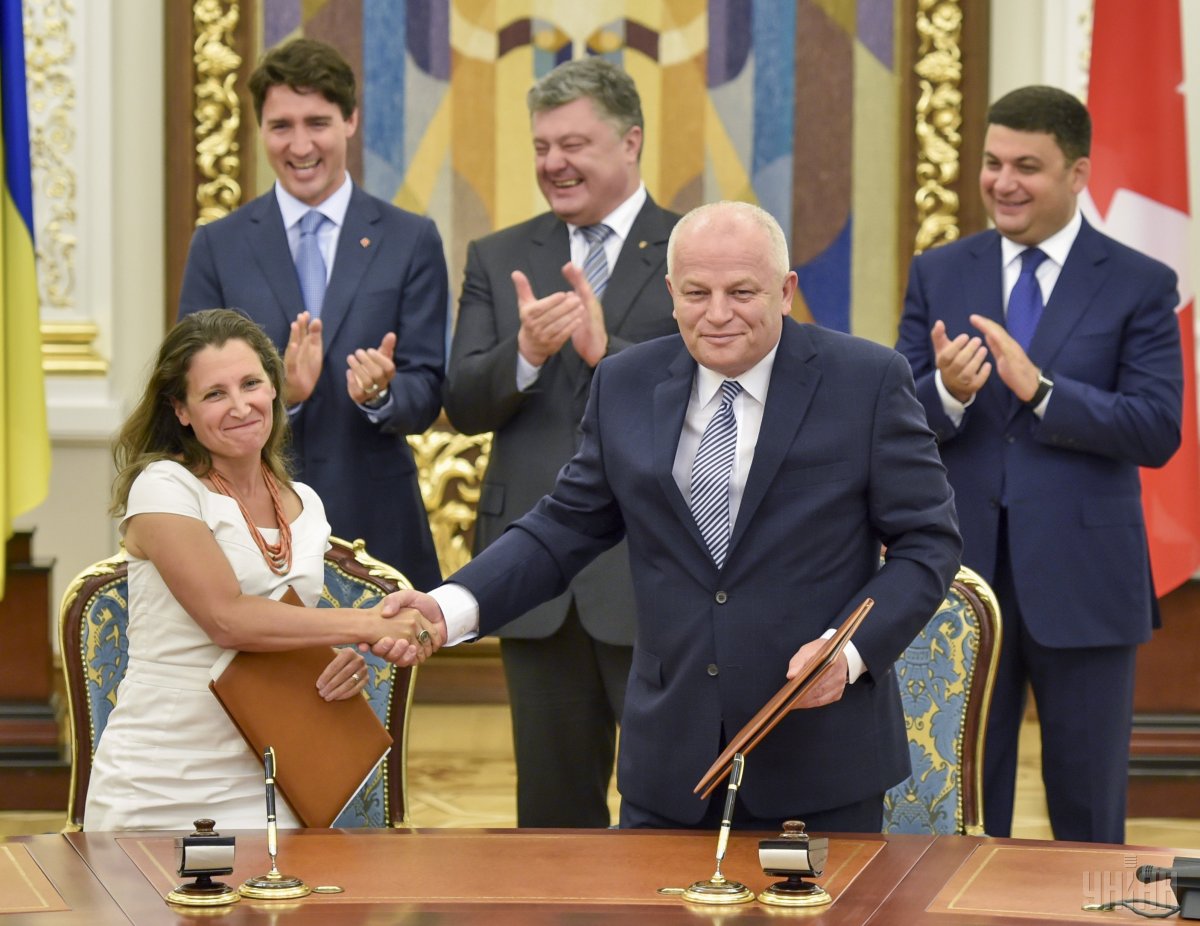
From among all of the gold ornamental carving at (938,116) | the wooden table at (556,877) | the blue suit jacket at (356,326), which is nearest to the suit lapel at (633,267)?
the blue suit jacket at (356,326)

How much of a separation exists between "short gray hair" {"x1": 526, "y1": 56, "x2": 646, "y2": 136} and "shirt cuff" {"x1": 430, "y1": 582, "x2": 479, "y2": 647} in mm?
1286

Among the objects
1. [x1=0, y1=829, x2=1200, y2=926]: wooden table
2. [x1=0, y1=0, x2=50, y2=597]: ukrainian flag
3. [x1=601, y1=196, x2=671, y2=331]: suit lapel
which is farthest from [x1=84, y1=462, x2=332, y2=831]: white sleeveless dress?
[x1=0, y1=0, x2=50, y2=597]: ukrainian flag

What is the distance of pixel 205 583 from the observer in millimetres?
2932

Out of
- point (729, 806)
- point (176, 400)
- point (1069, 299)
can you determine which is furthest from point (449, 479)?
point (729, 806)

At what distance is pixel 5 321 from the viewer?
504cm

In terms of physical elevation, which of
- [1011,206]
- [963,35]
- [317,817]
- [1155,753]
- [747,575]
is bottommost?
[1155,753]

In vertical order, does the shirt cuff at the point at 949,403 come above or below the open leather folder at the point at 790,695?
above

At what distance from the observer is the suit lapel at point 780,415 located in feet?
8.77

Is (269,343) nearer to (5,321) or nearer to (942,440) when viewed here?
(942,440)

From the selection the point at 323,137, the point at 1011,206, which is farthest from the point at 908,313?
the point at 323,137

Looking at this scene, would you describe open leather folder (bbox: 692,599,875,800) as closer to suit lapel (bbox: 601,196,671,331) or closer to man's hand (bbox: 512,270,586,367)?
man's hand (bbox: 512,270,586,367)

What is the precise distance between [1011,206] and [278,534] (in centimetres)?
172

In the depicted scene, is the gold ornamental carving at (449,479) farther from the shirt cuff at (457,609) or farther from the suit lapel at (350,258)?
the shirt cuff at (457,609)

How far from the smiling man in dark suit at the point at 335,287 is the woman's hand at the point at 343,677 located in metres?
0.95
